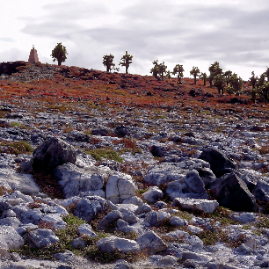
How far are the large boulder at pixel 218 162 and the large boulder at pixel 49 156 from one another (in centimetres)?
837

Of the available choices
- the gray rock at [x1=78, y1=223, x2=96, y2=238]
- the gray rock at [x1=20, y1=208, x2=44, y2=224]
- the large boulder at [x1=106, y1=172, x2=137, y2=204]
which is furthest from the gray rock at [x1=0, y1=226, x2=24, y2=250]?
the large boulder at [x1=106, y1=172, x2=137, y2=204]

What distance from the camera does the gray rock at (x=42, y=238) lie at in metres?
9.68

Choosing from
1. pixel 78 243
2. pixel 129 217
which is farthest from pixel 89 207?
pixel 78 243

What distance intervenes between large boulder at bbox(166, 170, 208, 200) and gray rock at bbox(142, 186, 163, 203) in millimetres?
564

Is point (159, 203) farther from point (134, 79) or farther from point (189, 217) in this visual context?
point (134, 79)

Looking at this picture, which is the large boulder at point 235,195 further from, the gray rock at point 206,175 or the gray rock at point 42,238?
the gray rock at point 42,238

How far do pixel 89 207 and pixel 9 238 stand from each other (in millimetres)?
3519

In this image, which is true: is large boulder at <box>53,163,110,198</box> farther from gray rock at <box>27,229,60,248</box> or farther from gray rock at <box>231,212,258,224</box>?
gray rock at <box>231,212,258,224</box>

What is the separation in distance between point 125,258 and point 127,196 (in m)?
5.28

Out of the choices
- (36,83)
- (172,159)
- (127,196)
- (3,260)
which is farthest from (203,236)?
(36,83)

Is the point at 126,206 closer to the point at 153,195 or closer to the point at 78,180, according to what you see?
the point at 153,195

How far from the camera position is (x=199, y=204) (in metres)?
14.3

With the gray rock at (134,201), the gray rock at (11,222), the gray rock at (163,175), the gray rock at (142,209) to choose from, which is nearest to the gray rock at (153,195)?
the gray rock at (134,201)

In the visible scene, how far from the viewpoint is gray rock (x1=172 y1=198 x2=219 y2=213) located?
561 inches
